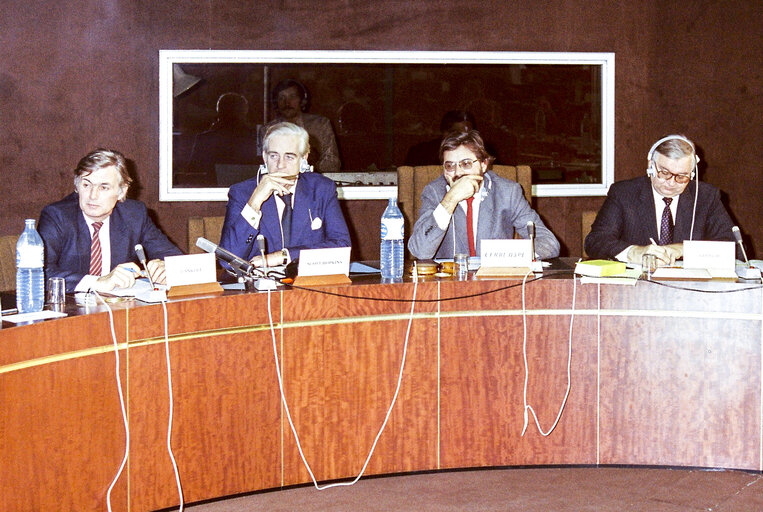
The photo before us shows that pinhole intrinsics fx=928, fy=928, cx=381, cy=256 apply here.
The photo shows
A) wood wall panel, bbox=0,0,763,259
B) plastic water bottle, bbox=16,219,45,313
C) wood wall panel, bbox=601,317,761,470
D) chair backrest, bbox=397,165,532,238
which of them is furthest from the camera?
wood wall panel, bbox=0,0,763,259

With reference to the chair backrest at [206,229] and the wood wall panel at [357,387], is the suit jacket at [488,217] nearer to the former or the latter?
the wood wall panel at [357,387]

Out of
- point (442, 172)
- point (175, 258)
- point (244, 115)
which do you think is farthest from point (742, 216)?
point (175, 258)

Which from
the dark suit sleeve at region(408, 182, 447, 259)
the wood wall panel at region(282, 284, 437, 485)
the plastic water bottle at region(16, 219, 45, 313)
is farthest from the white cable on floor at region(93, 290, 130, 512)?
the dark suit sleeve at region(408, 182, 447, 259)

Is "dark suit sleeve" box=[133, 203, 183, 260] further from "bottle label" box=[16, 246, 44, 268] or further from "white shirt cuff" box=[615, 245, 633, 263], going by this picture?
"white shirt cuff" box=[615, 245, 633, 263]

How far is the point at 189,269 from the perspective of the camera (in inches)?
108

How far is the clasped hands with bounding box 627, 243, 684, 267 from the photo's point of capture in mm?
3225

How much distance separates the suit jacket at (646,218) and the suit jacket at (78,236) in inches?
65.1

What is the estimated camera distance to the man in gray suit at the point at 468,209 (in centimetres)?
347

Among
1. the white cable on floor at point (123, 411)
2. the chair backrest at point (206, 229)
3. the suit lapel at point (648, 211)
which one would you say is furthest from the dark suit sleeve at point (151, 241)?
the suit lapel at point (648, 211)

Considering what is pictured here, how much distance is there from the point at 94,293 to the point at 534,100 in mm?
2897

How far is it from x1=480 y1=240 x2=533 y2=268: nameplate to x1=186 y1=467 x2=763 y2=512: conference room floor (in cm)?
69

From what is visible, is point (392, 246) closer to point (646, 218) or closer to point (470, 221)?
point (470, 221)

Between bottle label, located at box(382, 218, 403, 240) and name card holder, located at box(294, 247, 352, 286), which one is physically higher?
bottle label, located at box(382, 218, 403, 240)

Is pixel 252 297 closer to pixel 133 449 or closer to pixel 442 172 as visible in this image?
pixel 133 449
